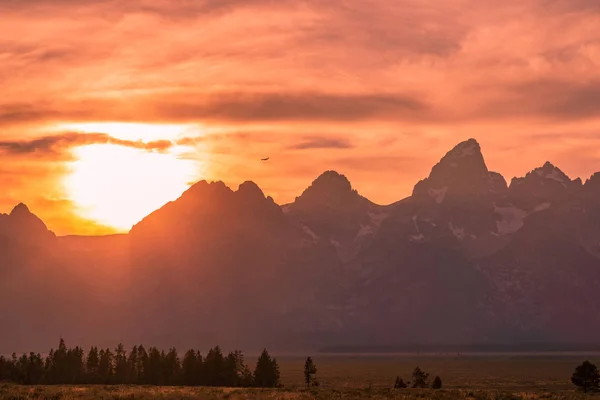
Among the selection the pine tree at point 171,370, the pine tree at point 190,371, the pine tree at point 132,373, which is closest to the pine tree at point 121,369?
the pine tree at point 132,373

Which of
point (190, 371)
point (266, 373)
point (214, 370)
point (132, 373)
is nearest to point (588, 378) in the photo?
point (266, 373)

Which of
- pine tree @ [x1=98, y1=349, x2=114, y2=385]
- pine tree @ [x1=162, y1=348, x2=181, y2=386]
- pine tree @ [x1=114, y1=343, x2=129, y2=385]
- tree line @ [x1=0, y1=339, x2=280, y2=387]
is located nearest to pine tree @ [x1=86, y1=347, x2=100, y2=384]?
tree line @ [x1=0, y1=339, x2=280, y2=387]

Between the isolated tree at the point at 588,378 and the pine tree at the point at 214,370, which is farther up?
the pine tree at the point at 214,370

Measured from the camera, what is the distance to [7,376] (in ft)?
467

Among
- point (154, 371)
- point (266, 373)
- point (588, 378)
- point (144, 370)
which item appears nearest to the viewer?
point (588, 378)

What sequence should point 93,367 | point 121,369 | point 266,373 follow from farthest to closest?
point 93,367
point 121,369
point 266,373

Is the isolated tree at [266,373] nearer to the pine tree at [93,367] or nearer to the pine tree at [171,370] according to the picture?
the pine tree at [171,370]

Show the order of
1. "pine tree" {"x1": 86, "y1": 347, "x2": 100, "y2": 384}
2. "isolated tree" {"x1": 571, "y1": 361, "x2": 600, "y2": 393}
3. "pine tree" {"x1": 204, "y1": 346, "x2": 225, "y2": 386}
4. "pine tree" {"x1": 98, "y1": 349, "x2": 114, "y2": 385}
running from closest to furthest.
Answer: "isolated tree" {"x1": 571, "y1": 361, "x2": 600, "y2": 393}
"pine tree" {"x1": 98, "y1": 349, "x2": 114, "y2": 385}
"pine tree" {"x1": 204, "y1": 346, "x2": 225, "y2": 386}
"pine tree" {"x1": 86, "y1": 347, "x2": 100, "y2": 384}

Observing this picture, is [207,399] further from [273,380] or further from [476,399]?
[273,380]

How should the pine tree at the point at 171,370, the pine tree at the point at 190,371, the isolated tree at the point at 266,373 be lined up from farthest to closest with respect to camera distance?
the isolated tree at the point at 266,373 < the pine tree at the point at 171,370 < the pine tree at the point at 190,371

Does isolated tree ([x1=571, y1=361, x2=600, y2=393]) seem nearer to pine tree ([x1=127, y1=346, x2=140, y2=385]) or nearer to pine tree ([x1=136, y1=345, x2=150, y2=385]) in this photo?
pine tree ([x1=136, y1=345, x2=150, y2=385])

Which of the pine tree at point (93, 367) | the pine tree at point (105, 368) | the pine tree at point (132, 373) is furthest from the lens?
the pine tree at point (93, 367)

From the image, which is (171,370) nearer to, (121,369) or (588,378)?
(121,369)

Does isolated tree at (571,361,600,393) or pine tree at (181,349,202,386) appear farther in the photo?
pine tree at (181,349,202,386)
